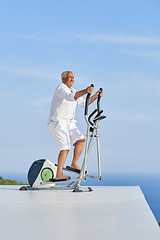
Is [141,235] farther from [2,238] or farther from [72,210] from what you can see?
[72,210]

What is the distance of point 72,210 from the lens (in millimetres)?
3158

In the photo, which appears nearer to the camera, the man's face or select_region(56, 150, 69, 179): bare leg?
select_region(56, 150, 69, 179): bare leg

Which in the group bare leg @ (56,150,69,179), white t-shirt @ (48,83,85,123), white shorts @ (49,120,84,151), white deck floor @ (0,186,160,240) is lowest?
white deck floor @ (0,186,160,240)

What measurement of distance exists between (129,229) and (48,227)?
16.9 inches

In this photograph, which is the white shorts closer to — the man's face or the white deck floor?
the man's face

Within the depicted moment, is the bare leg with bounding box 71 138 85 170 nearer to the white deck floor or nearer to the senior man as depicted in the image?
the senior man

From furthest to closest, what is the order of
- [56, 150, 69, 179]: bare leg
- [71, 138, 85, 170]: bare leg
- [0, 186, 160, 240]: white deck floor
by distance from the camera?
[71, 138, 85, 170]: bare leg < [56, 150, 69, 179]: bare leg < [0, 186, 160, 240]: white deck floor

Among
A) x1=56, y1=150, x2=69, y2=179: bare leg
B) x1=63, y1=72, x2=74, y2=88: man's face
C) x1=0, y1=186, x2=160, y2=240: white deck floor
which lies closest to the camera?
x1=0, y1=186, x2=160, y2=240: white deck floor

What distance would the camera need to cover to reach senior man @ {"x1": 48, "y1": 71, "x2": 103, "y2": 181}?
5.44m

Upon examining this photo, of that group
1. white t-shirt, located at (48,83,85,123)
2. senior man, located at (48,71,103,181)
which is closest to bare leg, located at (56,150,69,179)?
senior man, located at (48,71,103,181)

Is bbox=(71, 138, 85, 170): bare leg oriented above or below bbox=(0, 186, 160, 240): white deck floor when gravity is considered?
above

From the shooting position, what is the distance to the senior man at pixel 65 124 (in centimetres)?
544

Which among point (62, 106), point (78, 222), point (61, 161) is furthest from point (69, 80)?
point (78, 222)

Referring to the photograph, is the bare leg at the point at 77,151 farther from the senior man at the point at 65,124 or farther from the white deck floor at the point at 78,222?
the white deck floor at the point at 78,222
